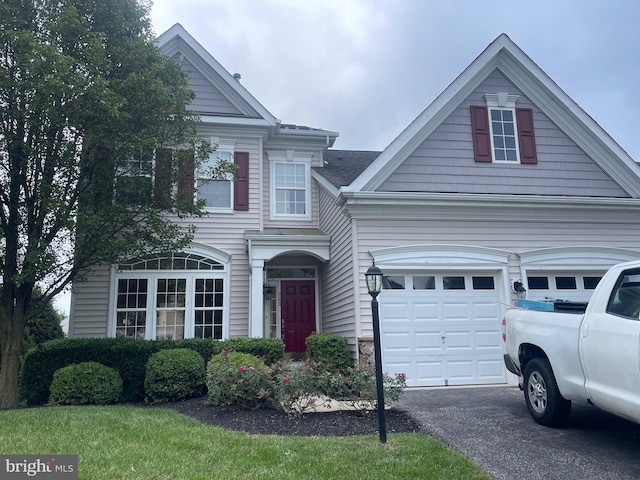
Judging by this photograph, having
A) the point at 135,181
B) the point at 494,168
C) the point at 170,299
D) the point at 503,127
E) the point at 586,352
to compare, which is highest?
Result: the point at 503,127

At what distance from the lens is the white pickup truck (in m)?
4.11

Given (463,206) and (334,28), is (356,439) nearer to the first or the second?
(463,206)

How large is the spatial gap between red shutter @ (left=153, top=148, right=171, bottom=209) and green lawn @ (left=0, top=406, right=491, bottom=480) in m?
4.76

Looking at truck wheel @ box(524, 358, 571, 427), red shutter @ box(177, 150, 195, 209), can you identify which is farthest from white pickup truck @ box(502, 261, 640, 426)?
red shutter @ box(177, 150, 195, 209)

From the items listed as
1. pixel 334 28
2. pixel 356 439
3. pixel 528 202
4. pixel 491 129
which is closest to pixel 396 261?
pixel 528 202

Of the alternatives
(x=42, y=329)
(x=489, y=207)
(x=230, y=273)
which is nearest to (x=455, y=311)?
(x=489, y=207)

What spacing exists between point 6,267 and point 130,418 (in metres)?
4.15

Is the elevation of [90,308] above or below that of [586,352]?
above

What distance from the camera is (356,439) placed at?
16.8 feet

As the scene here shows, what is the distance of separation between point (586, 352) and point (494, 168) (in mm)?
6704

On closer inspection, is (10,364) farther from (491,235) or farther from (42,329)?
(491,235)

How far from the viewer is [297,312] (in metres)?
12.7

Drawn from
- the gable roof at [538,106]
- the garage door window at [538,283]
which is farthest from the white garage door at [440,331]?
the gable roof at [538,106]

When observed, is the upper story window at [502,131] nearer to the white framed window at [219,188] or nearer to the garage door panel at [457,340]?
the garage door panel at [457,340]
